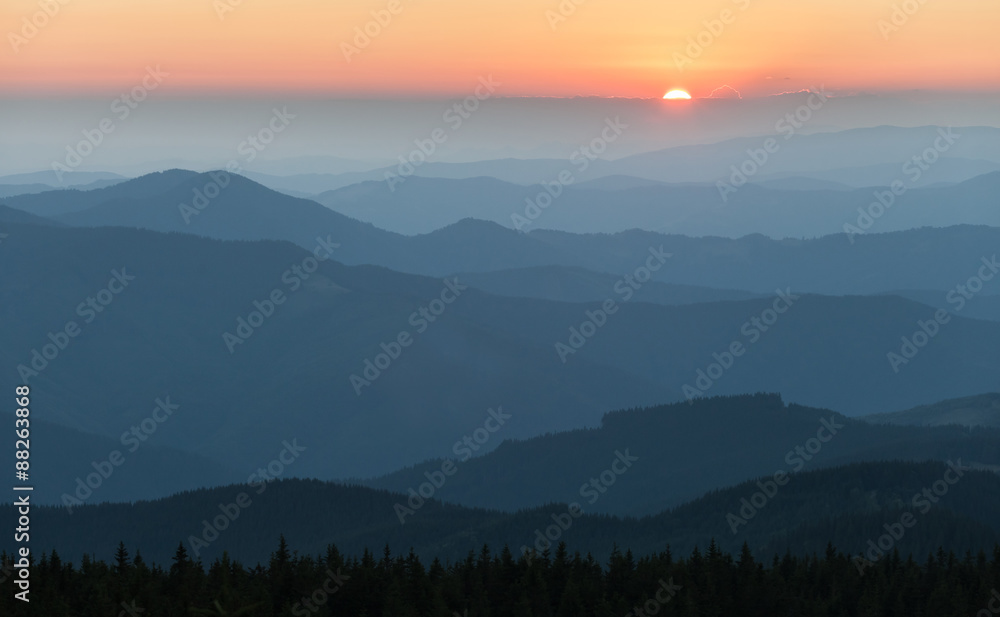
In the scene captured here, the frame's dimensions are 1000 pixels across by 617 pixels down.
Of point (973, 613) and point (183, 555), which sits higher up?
point (183, 555)

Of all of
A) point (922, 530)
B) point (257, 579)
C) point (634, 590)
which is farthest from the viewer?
point (922, 530)

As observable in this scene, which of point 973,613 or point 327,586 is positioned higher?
point 327,586

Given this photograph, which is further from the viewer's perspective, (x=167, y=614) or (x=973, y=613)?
(x=973, y=613)

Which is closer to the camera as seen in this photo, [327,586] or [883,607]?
[327,586]

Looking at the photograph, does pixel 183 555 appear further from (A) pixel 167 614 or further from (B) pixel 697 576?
(B) pixel 697 576

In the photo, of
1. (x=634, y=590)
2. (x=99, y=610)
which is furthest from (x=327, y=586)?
(x=634, y=590)

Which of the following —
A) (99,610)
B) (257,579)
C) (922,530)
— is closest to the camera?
(99,610)

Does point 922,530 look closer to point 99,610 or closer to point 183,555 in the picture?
point 183,555

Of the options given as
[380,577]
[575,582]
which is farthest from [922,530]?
[380,577]

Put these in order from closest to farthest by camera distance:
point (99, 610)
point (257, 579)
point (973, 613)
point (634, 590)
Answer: point (99, 610)
point (257, 579)
point (973, 613)
point (634, 590)
